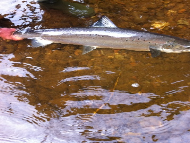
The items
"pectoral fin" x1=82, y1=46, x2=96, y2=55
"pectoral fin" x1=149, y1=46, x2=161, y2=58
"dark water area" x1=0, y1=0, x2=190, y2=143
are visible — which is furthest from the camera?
"pectoral fin" x1=82, y1=46, x2=96, y2=55

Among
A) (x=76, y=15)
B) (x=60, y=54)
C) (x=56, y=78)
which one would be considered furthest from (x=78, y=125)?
(x=76, y=15)

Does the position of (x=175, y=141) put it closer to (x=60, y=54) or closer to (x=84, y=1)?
(x=60, y=54)

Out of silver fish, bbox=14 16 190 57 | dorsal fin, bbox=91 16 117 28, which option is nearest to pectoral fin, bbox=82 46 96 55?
silver fish, bbox=14 16 190 57

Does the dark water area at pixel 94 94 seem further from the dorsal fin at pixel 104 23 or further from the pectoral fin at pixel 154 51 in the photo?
the dorsal fin at pixel 104 23

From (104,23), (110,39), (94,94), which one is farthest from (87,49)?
(94,94)

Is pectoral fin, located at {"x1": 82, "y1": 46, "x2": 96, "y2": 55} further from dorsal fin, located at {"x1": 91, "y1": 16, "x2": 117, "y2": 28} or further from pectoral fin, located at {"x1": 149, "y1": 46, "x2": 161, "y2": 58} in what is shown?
pectoral fin, located at {"x1": 149, "y1": 46, "x2": 161, "y2": 58}
